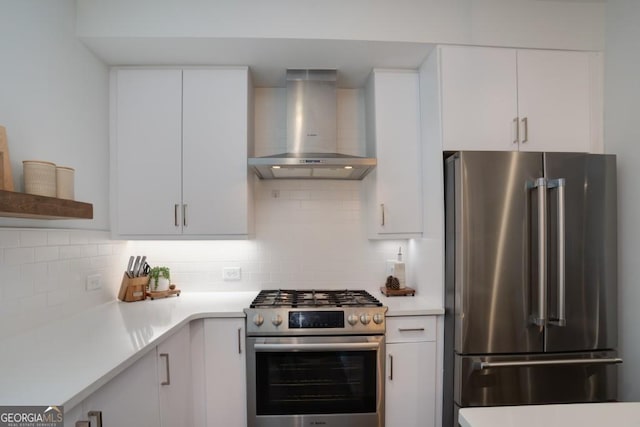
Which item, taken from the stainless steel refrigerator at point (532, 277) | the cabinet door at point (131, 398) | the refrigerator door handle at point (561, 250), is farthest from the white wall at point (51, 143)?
the refrigerator door handle at point (561, 250)

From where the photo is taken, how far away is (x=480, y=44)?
1.87 metres

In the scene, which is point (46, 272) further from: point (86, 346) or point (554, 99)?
point (554, 99)

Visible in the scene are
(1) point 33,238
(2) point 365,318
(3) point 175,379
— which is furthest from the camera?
(2) point 365,318

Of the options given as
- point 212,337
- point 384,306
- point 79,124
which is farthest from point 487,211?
point 79,124

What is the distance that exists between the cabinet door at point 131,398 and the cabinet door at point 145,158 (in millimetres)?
946

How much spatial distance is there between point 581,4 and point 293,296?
2.64 meters

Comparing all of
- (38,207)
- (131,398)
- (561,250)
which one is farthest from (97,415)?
(561,250)

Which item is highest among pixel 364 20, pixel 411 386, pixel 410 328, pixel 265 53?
pixel 364 20

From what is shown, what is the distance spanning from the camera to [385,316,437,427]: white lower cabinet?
1.83 m

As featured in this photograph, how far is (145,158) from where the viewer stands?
204 cm

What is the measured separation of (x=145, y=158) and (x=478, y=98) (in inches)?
86.2

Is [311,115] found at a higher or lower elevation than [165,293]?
higher

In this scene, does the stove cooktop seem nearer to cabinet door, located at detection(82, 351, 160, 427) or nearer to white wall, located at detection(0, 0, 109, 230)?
cabinet door, located at detection(82, 351, 160, 427)

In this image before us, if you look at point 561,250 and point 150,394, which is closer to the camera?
point 150,394
